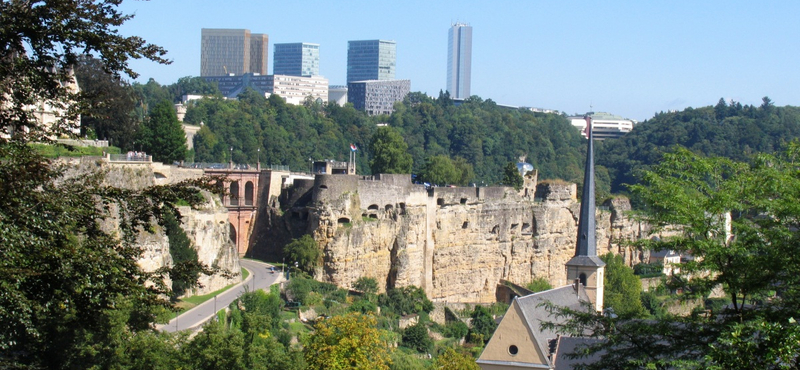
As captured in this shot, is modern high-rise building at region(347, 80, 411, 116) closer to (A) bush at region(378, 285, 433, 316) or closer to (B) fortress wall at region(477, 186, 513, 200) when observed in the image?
(B) fortress wall at region(477, 186, 513, 200)

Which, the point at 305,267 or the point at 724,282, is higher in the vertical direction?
the point at 724,282

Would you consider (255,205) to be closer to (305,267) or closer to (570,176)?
(305,267)

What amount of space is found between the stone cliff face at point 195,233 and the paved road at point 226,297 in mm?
645

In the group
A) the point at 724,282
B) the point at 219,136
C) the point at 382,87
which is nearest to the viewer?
the point at 724,282

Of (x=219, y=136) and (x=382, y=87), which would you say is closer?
(x=219, y=136)

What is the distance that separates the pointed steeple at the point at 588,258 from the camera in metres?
51.4

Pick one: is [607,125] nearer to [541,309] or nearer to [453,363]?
[541,309]

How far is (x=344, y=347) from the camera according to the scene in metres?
30.5

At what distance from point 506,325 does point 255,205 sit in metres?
19.6

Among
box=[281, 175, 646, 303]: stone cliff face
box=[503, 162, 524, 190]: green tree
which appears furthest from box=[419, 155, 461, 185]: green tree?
box=[281, 175, 646, 303]: stone cliff face

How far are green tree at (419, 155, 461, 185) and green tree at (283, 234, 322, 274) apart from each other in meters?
32.3

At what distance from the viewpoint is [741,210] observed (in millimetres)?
15977

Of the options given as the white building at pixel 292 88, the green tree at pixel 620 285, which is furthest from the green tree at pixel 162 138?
the white building at pixel 292 88

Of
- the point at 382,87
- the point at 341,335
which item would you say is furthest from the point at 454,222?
the point at 382,87
